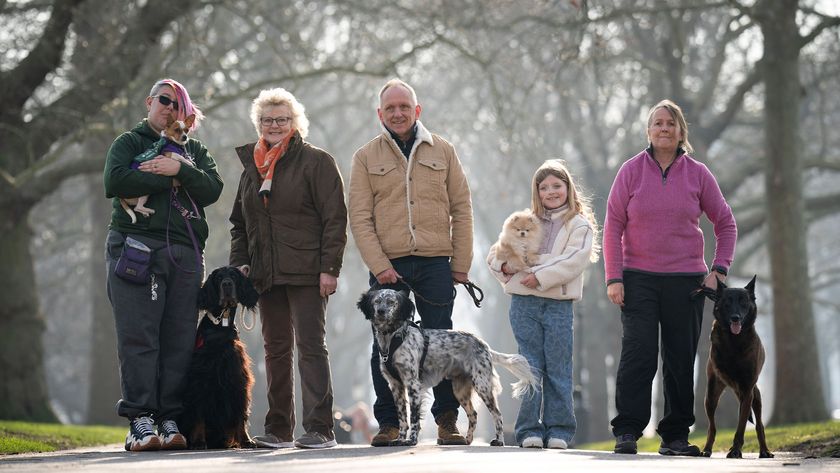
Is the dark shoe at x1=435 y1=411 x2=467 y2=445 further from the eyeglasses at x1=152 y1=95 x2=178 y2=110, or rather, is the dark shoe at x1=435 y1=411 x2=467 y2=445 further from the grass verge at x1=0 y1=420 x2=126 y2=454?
the grass verge at x1=0 y1=420 x2=126 y2=454

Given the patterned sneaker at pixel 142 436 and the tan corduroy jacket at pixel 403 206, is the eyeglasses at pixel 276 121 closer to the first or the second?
the tan corduroy jacket at pixel 403 206

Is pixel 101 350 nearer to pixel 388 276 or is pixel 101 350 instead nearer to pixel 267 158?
pixel 267 158

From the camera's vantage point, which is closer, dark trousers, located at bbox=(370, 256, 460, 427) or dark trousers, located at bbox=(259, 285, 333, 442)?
dark trousers, located at bbox=(259, 285, 333, 442)

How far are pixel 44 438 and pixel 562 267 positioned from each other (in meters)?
6.51

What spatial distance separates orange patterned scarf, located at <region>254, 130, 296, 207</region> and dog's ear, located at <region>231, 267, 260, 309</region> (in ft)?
1.94

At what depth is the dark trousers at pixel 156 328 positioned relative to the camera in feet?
29.0

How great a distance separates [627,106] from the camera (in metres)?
30.5

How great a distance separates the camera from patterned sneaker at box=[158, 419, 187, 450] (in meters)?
8.73

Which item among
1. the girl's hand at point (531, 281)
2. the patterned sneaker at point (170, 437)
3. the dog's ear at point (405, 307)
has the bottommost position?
the patterned sneaker at point (170, 437)

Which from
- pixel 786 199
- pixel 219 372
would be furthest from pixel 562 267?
pixel 786 199

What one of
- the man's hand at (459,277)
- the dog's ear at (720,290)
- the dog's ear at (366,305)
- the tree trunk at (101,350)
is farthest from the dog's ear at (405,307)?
Answer: the tree trunk at (101,350)

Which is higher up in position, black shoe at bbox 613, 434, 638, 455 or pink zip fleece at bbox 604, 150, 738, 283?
pink zip fleece at bbox 604, 150, 738, 283

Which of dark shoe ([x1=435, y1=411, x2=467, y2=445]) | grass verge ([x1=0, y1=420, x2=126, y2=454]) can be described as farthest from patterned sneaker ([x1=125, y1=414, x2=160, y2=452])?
dark shoe ([x1=435, y1=411, x2=467, y2=445])

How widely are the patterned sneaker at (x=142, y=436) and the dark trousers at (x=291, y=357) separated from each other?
93 centimetres
